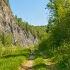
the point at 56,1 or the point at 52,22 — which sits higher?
the point at 56,1

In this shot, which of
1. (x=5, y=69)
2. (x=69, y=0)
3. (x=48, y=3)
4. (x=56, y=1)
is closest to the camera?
(x=5, y=69)

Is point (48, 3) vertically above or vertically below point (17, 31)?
above

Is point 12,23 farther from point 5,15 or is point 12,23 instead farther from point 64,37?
point 64,37

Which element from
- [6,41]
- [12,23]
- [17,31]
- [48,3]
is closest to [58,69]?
[48,3]

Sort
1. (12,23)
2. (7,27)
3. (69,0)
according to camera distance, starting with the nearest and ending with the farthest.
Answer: (69,0), (7,27), (12,23)

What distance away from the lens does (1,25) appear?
447 ft

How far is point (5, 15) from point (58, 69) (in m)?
128

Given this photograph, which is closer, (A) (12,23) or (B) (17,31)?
(A) (12,23)

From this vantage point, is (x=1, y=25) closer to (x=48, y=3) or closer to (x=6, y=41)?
(x=6, y=41)

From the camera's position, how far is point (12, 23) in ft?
524

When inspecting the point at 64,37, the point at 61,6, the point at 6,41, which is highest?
the point at 61,6

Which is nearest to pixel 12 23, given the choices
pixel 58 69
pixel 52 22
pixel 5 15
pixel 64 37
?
pixel 5 15

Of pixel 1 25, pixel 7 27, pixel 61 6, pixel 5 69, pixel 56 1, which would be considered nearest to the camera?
pixel 5 69

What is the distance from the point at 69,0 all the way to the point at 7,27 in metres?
112
